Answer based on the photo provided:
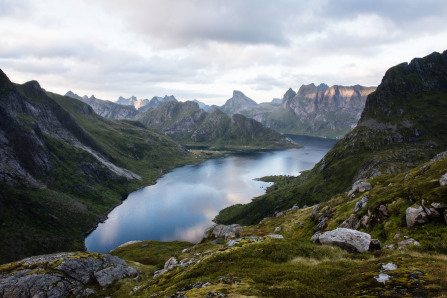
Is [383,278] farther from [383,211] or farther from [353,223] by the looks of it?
[353,223]

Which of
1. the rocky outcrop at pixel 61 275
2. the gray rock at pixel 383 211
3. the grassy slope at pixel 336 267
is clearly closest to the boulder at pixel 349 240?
the grassy slope at pixel 336 267

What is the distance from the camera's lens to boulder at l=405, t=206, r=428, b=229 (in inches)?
1141

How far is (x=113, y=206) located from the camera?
200m

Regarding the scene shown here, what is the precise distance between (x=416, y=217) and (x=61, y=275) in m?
61.0

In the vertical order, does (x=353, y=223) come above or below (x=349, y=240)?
below

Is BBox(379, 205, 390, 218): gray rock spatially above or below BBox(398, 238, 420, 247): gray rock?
above

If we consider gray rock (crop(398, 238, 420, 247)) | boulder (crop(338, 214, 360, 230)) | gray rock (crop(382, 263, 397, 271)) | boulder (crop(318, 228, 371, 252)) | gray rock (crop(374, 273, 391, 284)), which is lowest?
boulder (crop(338, 214, 360, 230))

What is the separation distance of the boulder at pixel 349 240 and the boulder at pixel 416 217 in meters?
5.82

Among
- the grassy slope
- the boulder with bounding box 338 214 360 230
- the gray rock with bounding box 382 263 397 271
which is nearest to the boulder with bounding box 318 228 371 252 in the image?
the grassy slope

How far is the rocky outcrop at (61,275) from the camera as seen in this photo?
4450cm

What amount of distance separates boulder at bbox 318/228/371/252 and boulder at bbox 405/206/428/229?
5.82 m

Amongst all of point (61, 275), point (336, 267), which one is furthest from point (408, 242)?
point (61, 275)

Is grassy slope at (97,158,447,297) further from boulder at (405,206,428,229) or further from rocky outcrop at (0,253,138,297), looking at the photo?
rocky outcrop at (0,253,138,297)

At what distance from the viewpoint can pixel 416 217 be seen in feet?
96.8
